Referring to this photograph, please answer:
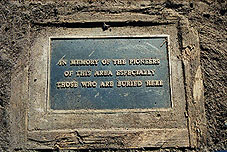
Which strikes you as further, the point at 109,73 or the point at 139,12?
the point at 139,12

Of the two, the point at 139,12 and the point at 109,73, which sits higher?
the point at 139,12

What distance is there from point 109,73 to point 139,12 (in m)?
1.05

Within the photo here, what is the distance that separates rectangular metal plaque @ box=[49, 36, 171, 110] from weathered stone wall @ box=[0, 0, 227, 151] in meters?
0.44

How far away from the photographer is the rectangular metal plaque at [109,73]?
10.7 ft

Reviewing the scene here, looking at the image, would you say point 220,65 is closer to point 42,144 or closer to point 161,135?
point 161,135

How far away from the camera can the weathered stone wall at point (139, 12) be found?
10.9 feet

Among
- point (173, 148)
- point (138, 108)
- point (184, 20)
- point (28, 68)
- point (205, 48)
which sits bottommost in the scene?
point (173, 148)

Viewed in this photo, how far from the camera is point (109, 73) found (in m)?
3.32

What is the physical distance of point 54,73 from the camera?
3.33m

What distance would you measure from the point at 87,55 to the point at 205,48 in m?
1.75

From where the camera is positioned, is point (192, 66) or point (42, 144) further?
point (192, 66)

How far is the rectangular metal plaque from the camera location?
10.7 feet

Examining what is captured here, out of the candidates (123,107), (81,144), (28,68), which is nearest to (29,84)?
(28,68)

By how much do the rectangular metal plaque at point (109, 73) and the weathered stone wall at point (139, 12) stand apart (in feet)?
1.44
